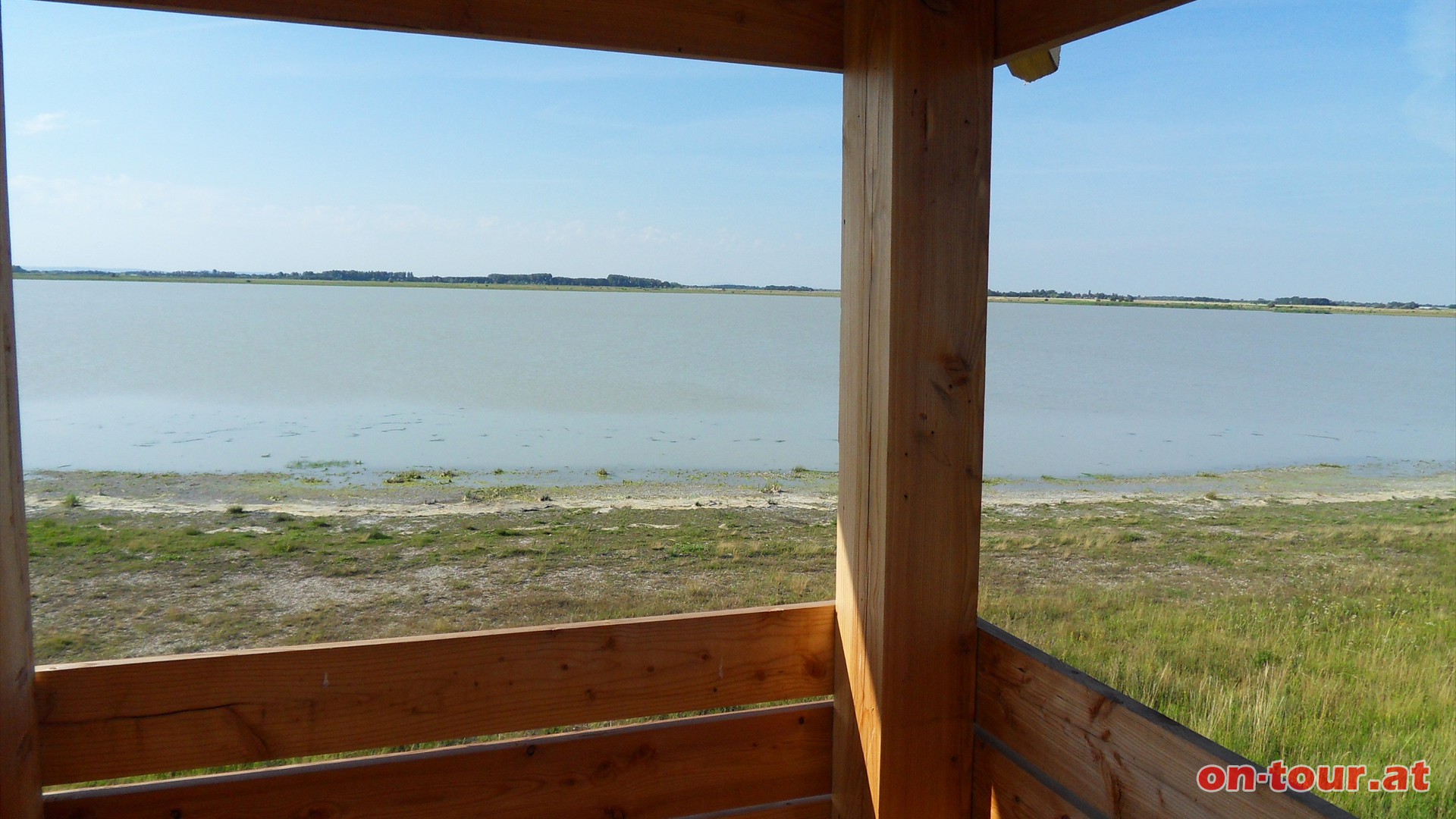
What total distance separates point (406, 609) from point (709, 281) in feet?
26.5

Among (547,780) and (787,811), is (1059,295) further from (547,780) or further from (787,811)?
(547,780)

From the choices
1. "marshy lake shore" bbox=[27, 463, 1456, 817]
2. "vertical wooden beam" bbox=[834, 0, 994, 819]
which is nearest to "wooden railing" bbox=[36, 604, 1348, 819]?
"vertical wooden beam" bbox=[834, 0, 994, 819]

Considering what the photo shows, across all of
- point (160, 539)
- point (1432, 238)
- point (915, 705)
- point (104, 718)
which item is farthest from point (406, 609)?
point (1432, 238)

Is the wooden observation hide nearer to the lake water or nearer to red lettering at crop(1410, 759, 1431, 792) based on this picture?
red lettering at crop(1410, 759, 1431, 792)

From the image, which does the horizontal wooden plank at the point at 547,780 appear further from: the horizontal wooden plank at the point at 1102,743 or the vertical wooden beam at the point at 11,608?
the horizontal wooden plank at the point at 1102,743

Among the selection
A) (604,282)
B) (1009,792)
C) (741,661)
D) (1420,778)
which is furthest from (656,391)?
(1009,792)

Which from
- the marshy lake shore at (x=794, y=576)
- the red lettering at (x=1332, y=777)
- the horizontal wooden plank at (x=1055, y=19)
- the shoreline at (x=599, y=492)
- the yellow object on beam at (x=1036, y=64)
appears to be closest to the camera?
the horizontal wooden plank at (x=1055, y=19)

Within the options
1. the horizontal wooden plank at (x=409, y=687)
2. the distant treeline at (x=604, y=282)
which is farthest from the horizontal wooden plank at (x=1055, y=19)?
the distant treeline at (x=604, y=282)

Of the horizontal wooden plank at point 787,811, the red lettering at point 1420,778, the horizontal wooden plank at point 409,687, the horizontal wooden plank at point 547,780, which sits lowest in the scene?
the red lettering at point 1420,778

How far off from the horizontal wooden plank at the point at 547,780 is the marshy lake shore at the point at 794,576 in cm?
270

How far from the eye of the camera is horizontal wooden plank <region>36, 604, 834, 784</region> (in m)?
1.32

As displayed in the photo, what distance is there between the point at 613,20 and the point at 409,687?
1203mm

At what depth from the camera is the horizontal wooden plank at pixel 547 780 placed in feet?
4.45

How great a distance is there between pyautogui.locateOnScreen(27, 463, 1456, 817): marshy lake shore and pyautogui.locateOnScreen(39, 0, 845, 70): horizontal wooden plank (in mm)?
3368
